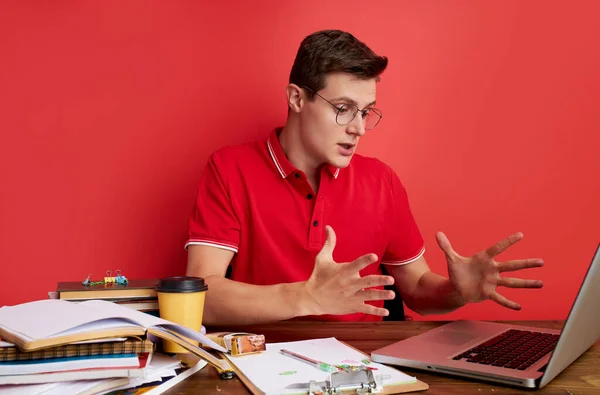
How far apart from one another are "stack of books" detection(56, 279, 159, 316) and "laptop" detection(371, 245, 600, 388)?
1.48ft

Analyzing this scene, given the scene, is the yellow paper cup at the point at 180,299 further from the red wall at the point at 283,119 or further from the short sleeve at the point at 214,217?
the red wall at the point at 283,119

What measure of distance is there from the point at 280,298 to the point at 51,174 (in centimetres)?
120

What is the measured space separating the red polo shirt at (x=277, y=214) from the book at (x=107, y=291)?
0.64m

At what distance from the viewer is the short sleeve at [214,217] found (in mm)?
1843

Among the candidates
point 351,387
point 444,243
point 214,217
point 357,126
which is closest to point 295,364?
point 351,387

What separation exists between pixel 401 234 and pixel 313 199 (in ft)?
1.15

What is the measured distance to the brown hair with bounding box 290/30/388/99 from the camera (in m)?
1.90

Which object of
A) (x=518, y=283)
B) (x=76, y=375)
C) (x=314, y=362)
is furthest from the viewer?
(x=518, y=283)

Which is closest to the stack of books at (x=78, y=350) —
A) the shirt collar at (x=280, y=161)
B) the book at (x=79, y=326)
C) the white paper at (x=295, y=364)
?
the book at (x=79, y=326)

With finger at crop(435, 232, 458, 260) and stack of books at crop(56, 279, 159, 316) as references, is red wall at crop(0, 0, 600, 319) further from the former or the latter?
stack of books at crop(56, 279, 159, 316)

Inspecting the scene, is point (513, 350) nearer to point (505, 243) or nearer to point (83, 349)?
point (505, 243)

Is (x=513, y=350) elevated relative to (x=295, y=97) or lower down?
lower down

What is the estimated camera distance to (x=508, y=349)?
46.3 inches

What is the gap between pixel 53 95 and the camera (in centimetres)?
218
